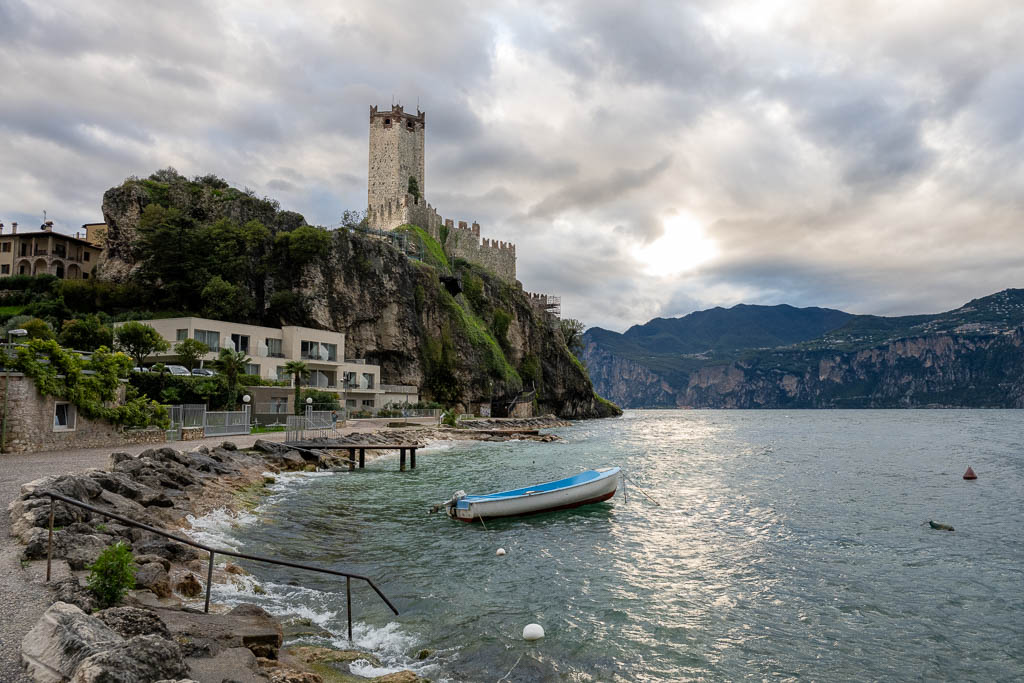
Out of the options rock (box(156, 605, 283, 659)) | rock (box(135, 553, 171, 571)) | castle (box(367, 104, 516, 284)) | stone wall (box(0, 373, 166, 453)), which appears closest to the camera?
rock (box(156, 605, 283, 659))

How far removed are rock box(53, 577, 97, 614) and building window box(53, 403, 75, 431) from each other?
2558 centimetres

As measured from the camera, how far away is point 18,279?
7725 cm

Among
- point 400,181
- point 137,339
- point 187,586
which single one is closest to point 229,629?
point 187,586

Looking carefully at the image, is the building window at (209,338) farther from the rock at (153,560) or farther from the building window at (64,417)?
the rock at (153,560)

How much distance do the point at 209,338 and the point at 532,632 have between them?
6251cm

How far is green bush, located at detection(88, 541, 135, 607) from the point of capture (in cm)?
913

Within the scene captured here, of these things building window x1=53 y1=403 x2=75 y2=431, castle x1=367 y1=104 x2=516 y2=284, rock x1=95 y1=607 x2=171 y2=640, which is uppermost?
castle x1=367 y1=104 x2=516 y2=284

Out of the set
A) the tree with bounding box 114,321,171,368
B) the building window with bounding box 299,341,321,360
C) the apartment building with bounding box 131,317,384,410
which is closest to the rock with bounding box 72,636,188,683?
the tree with bounding box 114,321,171,368

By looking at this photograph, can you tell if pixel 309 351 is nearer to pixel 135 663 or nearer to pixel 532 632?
pixel 532 632

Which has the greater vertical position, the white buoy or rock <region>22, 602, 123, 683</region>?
rock <region>22, 602, 123, 683</region>

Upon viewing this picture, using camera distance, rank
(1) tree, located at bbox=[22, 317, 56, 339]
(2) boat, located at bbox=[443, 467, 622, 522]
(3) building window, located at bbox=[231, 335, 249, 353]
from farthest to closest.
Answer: (3) building window, located at bbox=[231, 335, 249, 353] → (1) tree, located at bbox=[22, 317, 56, 339] → (2) boat, located at bbox=[443, 467, 622, 522]

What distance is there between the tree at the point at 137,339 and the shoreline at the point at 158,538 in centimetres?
2687

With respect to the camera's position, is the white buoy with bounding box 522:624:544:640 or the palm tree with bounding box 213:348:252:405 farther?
the palm tree with bounding box 213:348:252:405

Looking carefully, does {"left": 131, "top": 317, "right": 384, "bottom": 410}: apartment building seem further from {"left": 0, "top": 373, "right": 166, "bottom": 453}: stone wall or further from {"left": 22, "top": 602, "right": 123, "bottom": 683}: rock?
{"left": 22, "top": 602, "right": 123, "bottom": 683}: rock
